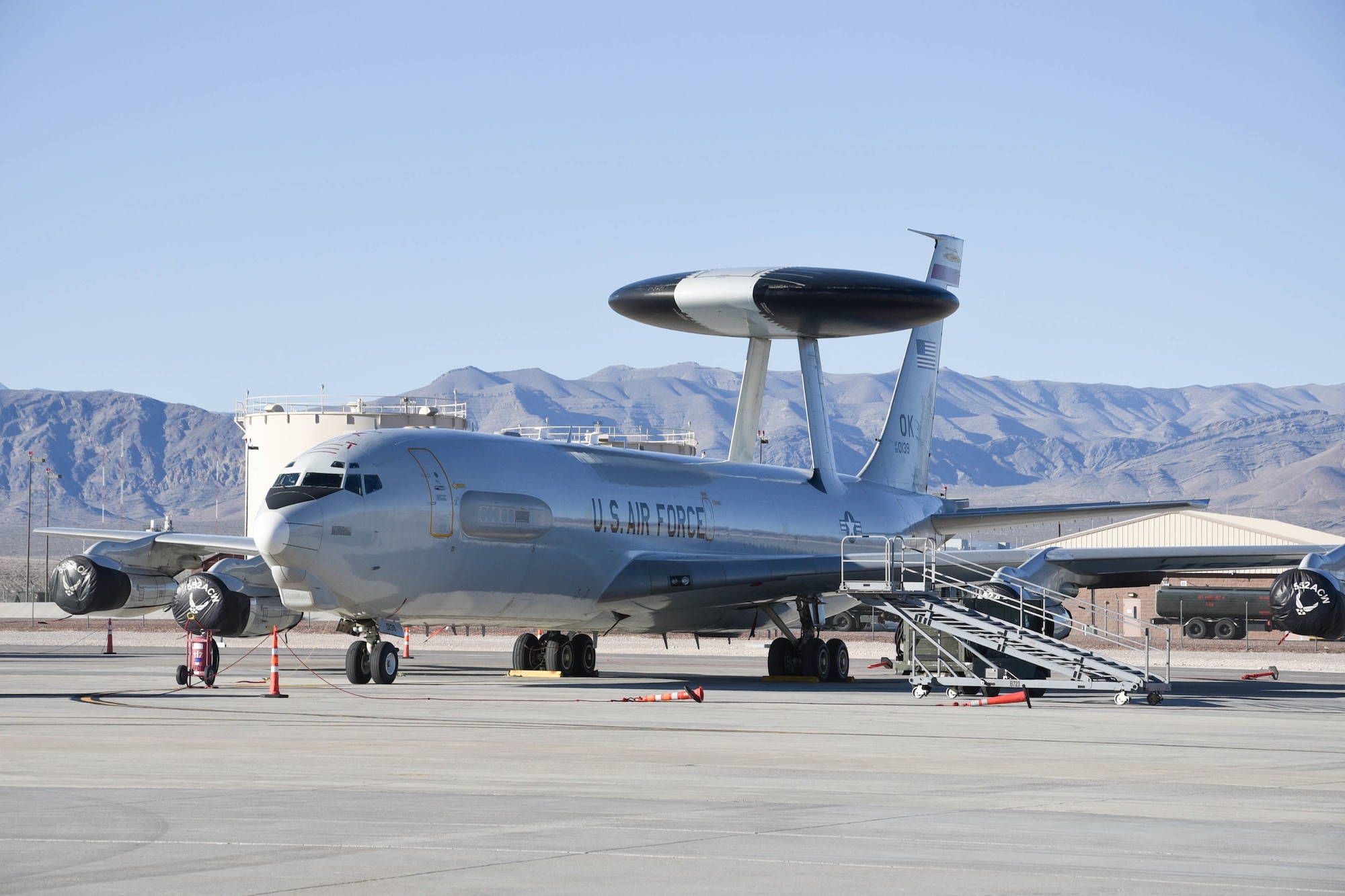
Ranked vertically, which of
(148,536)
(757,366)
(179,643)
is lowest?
(179,643)

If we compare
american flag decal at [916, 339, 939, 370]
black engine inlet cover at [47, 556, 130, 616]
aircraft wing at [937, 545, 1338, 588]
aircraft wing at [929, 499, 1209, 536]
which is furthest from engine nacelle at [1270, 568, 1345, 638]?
black engine inlet cover at [47, 556, 130, 616]

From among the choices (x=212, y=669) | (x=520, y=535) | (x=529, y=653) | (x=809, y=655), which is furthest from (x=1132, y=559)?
(x=212, y=669)

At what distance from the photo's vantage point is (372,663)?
28.4 m

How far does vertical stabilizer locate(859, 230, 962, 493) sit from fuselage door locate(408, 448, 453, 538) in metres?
19.6

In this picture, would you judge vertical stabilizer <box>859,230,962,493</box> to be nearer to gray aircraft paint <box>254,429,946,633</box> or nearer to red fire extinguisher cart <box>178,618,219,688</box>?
gray aircraft paint <box>254,429,946,633</box>

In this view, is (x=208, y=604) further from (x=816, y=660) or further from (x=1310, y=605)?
(x=1310, y=605)

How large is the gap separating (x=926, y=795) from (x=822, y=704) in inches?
493

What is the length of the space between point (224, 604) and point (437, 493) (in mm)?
7156

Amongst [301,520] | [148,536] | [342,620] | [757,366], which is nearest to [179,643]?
[148,536]

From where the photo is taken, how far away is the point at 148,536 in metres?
38.6

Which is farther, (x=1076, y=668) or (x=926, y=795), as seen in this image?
(x=1076, y=668)

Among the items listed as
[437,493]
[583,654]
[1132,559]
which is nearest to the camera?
[437,493]

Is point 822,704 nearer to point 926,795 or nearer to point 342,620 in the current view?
point 342,620

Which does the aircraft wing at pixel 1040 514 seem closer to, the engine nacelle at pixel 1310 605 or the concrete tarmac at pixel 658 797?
the engine nacelle at pixel 1310 605
